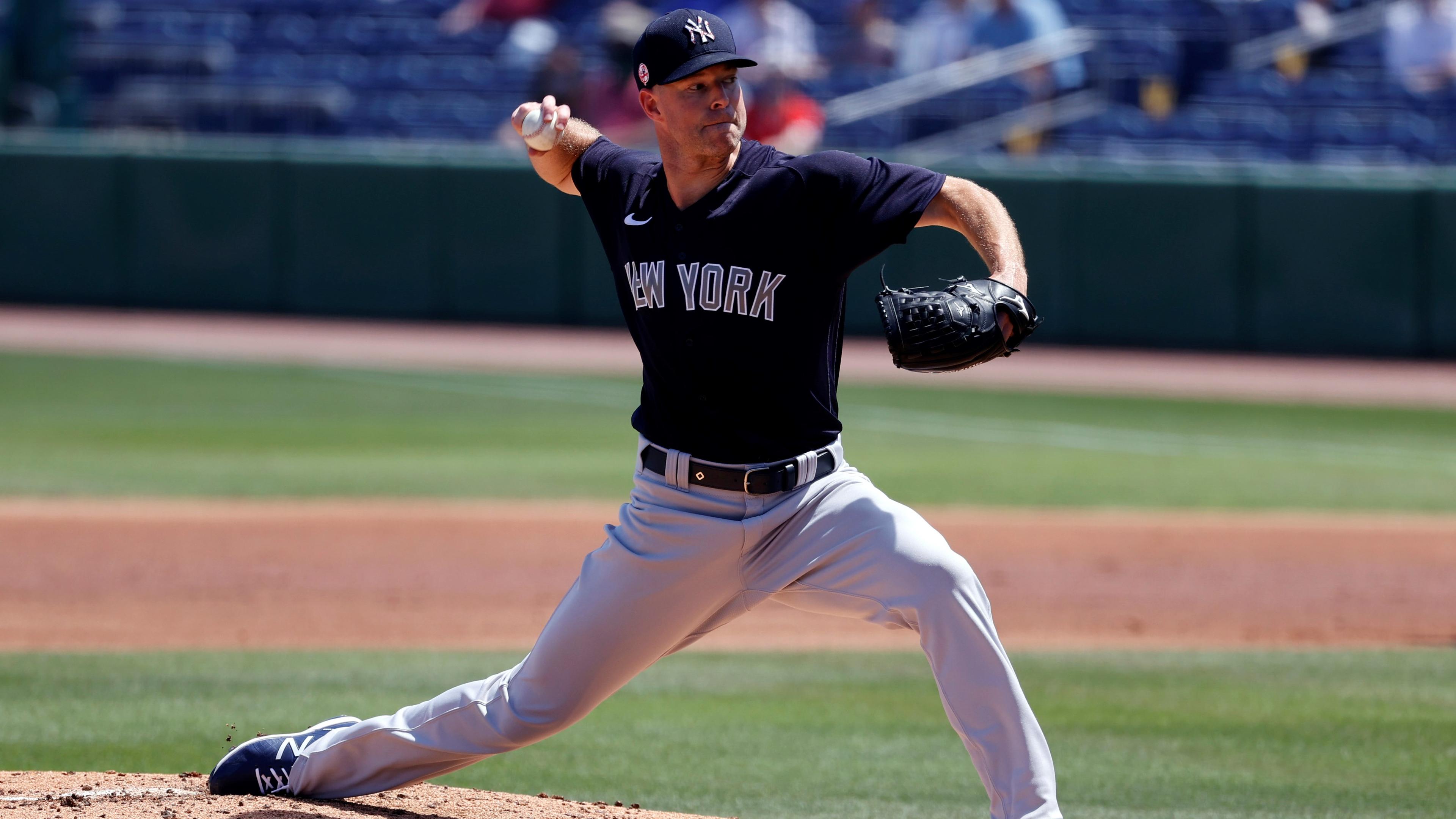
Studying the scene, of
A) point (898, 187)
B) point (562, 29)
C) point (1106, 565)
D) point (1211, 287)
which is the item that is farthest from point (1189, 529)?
point (562, 29)

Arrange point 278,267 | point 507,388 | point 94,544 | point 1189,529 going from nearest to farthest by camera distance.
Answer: point 94,544, point 1189,529, point 507,388, point 278,267

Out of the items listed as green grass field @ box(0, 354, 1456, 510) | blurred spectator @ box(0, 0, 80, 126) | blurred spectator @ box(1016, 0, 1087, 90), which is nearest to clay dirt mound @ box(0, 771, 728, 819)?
green grass field @ box(0, 354, 1456, 510)

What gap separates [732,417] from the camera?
324cm

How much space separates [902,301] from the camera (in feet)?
10.1

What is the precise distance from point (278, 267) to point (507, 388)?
4.76m

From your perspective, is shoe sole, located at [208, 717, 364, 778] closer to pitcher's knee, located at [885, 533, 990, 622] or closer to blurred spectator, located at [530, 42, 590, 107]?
pitcher's knee, located at [885, 533, 990, 622]

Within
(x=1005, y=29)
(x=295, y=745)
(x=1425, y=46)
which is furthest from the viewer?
(x=1005, y=29)

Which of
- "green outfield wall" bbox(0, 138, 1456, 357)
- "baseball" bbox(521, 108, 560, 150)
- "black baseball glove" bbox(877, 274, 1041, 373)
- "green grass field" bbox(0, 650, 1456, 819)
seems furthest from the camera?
"green outfield wall" bbox(0, 138, 1456, 357)

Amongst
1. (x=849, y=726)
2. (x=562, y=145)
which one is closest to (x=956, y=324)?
(x=562, y=145)

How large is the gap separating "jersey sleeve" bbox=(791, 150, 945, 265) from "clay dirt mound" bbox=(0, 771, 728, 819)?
1389 mm

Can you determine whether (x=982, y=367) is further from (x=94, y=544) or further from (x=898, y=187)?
(x=898, y=187)

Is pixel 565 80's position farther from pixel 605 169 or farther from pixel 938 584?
pixel 938 584

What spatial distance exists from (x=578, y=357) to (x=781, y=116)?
313 centimetres

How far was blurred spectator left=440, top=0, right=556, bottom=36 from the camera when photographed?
2036cm
